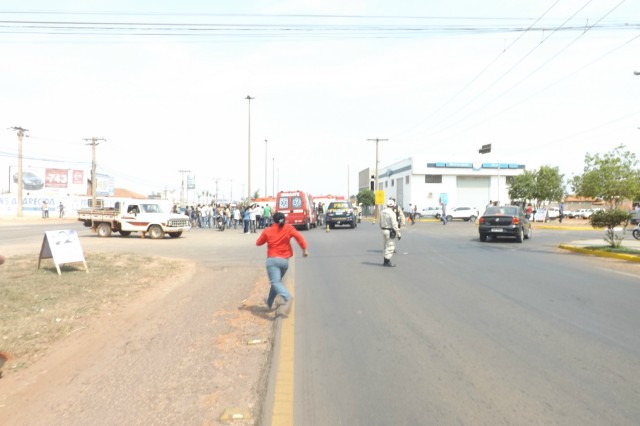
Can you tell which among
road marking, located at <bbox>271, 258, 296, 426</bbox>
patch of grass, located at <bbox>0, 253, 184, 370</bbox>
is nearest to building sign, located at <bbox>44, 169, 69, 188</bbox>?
patch of grass, located at <bbox>0, 253, 184, 370</bbox>

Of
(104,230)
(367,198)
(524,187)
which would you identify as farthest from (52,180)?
(524,187)

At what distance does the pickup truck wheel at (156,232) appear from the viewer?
24.4 meters

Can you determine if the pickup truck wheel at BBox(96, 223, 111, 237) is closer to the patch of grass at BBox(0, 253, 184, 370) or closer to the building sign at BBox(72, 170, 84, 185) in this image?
the patch of grass at BBox(0, 253, 184, 370)

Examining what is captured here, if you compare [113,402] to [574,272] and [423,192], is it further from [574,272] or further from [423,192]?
[423,192]

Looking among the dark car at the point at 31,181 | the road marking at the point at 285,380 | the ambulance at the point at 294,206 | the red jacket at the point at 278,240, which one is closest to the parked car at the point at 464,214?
the ambulance at the point at 294,206

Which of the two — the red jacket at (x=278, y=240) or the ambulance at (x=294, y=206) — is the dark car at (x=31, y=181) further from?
the red jacket at (x=278, y=240)

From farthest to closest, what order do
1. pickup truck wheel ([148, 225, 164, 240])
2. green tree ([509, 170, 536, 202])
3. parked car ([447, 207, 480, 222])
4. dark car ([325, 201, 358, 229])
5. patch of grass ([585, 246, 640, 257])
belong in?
parked car ([447, 207, 480, 222]) < green tree ([509, 170, 536, 202]) < dark car ([325, 201, 358, 229]) < pickup truck wheel ([148, 225, 164, 240]) < patch of grass ([585, 246, 640, 257])

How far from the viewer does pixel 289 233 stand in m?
7.26

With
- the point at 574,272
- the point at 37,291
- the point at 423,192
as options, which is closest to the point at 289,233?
the point at 37,291

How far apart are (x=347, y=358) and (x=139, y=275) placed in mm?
7673

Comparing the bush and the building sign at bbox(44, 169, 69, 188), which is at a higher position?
the building sign at bbox(44, 169, 69, 188)

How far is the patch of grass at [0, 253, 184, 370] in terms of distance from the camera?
242 inches

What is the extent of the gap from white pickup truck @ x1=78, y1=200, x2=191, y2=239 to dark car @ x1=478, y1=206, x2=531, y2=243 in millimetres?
14394

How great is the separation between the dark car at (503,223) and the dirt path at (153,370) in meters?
15.2
